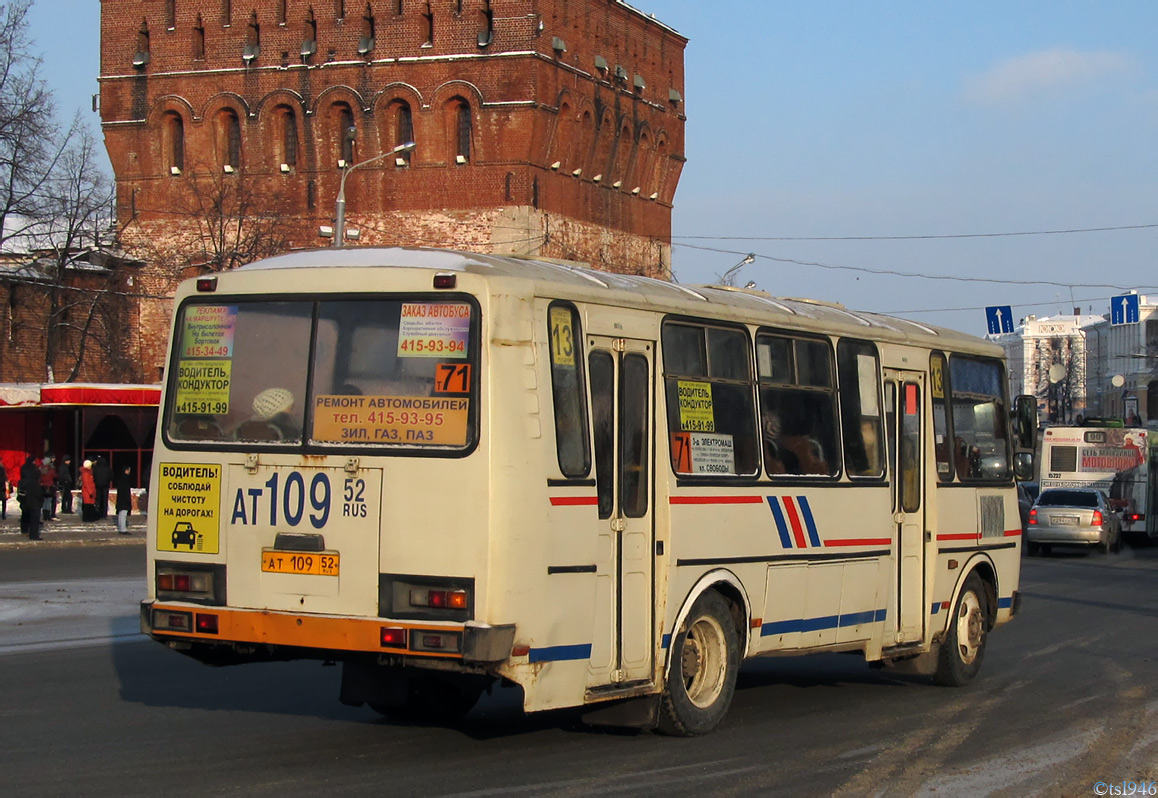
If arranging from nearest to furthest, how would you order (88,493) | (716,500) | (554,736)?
(554,736), (716,500), (88,493)

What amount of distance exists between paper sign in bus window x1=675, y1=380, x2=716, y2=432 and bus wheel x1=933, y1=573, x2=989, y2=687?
3.80 meters

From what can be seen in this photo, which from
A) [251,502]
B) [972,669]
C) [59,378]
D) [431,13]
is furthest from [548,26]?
[251,502]

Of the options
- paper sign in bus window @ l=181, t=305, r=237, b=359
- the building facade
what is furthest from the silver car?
the building facade

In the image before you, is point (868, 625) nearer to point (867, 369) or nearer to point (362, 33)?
point (867, 369)

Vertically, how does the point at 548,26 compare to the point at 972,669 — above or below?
above

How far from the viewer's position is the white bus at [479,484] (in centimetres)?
824

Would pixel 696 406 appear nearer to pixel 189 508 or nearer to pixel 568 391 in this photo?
pixel 568 391

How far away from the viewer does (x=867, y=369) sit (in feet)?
39.2

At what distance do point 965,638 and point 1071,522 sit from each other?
2310 centimetres

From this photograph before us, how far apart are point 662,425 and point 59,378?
4933 centimetres

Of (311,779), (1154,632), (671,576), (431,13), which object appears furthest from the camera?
(431,13)

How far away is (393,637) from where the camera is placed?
8164 mm

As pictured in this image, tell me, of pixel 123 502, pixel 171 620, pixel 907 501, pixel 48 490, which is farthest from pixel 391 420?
pixel 48 490

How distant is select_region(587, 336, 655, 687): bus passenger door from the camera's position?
29.2ft
